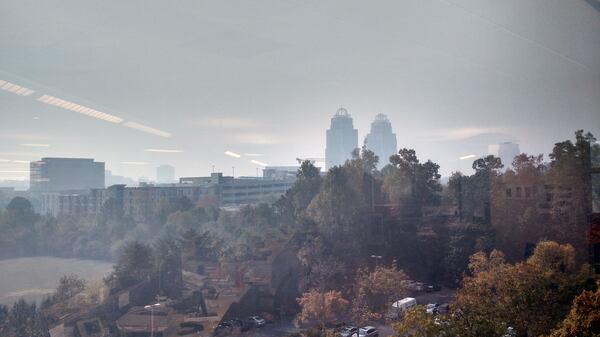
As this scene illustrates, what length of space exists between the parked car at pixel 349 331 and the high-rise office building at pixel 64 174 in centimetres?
500

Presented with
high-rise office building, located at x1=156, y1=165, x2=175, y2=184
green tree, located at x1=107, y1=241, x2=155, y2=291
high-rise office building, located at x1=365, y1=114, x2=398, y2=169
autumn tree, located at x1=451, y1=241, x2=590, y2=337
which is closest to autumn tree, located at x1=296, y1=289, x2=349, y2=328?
autumn tree, located at x1=451, y1=241, x2=590, y2=337

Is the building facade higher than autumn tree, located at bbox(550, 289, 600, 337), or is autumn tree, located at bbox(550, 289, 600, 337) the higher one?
the building facade

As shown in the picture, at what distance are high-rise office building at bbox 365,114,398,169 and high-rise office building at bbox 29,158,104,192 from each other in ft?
15.7

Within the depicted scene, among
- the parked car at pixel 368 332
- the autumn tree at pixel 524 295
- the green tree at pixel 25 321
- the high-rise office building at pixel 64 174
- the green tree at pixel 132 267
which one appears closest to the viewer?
the autumn tree at pixel 524 295

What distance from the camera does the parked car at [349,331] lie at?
493cm

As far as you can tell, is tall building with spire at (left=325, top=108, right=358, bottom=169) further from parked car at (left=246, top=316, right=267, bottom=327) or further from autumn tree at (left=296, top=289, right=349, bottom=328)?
parked car at (left=246, top=316, right=267, bottom=327)

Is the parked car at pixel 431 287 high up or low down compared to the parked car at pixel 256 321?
up

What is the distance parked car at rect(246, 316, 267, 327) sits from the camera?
5.37 metres

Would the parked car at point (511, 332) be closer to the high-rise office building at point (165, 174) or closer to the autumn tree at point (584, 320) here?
the autumn tree at point (584, 320)

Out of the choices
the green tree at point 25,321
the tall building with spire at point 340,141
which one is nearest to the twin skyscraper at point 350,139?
the tall building with spire at point 340,141

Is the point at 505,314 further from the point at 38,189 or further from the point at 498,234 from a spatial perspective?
the point at 38,189

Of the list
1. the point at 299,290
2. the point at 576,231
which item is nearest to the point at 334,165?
the point at 299,290

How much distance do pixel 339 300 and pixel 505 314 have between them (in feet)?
7.15

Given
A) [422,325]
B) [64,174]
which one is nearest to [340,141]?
[64,174]
